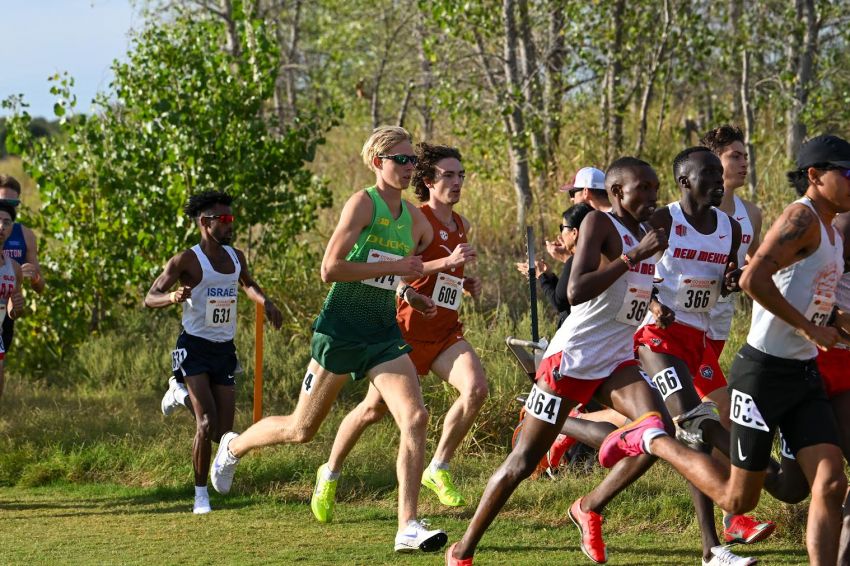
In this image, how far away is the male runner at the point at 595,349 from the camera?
5.96 m

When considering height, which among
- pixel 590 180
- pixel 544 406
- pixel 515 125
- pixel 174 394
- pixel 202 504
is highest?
pixel 515 125

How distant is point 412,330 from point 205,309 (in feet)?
4.99

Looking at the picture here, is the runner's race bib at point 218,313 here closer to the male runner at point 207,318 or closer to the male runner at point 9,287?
the male runner at point 207,318

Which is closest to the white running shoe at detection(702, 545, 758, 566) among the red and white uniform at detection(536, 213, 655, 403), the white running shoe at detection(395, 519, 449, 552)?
the red and white uniform at detection(536, 213, 655, 403)

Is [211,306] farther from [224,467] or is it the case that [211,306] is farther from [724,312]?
[724,312]

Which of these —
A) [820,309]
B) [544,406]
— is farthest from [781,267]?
[544,406]

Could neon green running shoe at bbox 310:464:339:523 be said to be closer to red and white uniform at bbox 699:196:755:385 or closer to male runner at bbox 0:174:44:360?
red and white uniform at bbox 699:196:755:385

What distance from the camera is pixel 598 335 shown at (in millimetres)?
6074

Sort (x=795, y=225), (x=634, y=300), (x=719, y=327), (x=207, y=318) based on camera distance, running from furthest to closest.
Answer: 1. (x=207, y=318)
2. (x=719, y=327)
3. (x=634, y=300)
4. (x=795, y=225)

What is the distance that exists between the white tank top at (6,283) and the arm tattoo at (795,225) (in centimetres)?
533

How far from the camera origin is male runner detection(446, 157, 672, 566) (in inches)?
235

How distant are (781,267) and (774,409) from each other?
1.89 ft

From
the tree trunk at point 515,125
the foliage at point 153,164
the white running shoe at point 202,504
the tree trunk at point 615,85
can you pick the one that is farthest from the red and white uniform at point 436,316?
the tree trunk at point 615,85

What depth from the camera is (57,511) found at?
8531 mm
